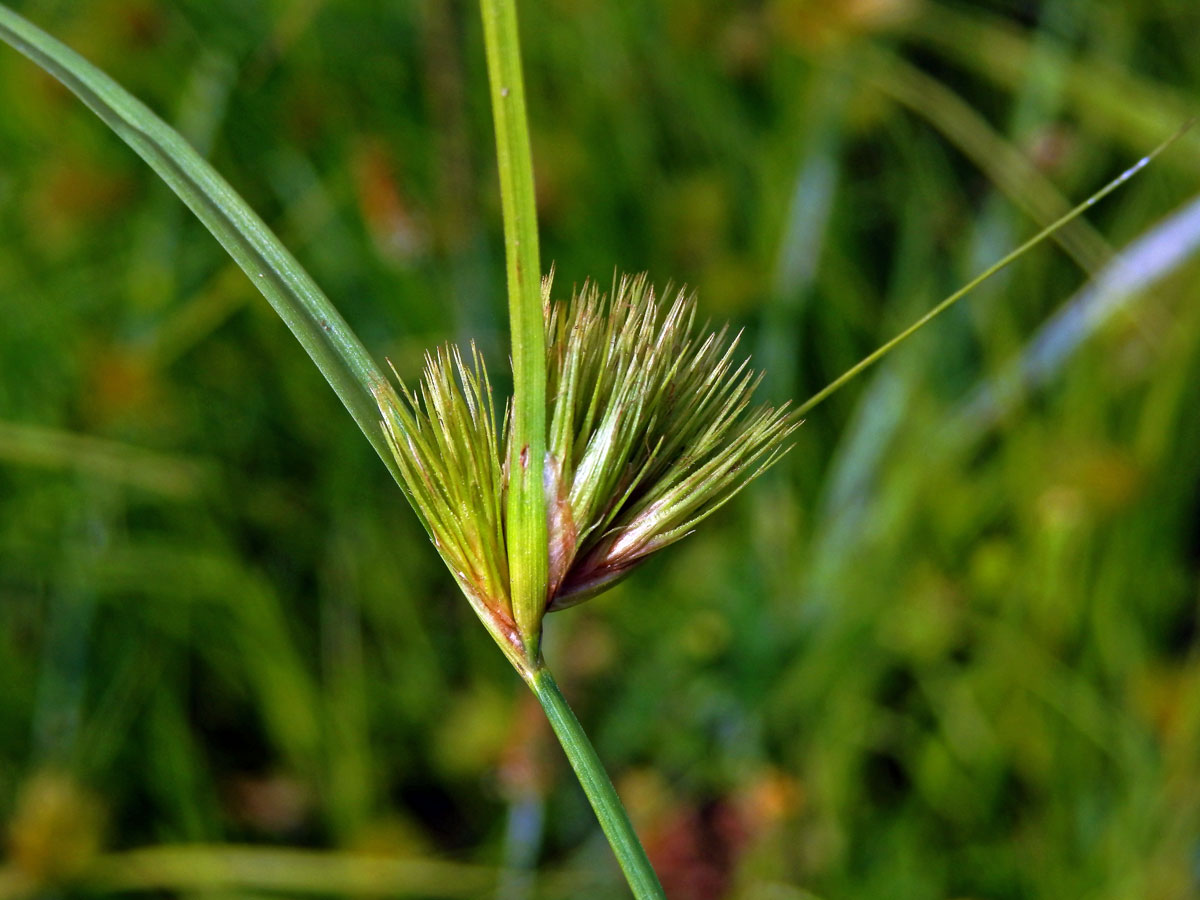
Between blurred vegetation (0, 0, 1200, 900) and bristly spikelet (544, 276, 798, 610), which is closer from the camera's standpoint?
bristly spikelet (544, 276, 798, 610)

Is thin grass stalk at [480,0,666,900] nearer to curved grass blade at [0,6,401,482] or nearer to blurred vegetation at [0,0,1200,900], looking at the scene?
curved grass blade at [0,6,401,482]

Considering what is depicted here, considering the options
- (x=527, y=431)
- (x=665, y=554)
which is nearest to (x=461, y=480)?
(x=527, y=431)

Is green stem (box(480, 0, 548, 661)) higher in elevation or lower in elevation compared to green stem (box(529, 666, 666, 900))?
higher

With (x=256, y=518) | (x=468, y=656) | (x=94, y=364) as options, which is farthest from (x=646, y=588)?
(x=94, y=364)

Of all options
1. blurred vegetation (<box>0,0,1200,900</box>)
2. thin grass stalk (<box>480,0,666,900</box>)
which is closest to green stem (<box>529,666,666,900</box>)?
thin grass stalk (<box>480,0,666,900</box>)

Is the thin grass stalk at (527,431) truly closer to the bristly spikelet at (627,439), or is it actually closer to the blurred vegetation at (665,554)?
the bristly spikelet at (627,439)

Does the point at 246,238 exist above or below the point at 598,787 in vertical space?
above

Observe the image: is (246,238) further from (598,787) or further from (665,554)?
(665,554)
